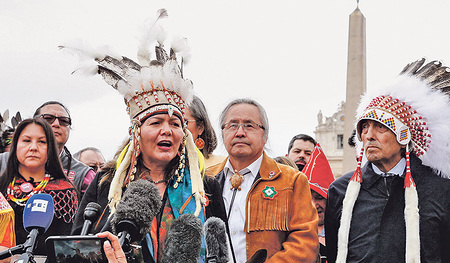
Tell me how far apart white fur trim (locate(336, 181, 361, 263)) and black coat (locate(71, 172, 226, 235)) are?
3.13 ft

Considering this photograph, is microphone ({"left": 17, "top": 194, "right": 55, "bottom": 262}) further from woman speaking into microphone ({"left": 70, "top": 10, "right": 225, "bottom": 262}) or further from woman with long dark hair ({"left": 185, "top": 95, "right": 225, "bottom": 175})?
woman with long dark hair ({"left": 185, "top": 95, "right": 225, "bottom": 175})

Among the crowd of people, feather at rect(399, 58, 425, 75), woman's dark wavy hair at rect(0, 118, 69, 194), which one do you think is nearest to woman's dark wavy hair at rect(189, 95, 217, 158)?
the crowd of people

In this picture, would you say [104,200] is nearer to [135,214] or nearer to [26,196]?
[135,214]

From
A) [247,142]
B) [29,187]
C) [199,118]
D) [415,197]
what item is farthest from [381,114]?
[29,187]

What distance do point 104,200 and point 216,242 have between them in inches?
37.2

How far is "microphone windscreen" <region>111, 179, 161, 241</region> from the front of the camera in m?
2.11

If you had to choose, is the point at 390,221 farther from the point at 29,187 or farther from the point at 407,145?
the point at 29,187

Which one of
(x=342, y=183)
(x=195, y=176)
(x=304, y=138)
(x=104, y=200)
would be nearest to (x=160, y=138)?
(x=195, y=176)

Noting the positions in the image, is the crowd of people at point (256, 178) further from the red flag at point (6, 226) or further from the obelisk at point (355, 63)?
the obelisk at point (355, 63)

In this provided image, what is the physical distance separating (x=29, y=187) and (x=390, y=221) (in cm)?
262

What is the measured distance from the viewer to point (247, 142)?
3.87 meters

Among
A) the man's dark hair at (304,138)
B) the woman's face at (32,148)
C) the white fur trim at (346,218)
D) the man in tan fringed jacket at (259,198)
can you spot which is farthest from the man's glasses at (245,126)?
the man's dark hair at (304,138)

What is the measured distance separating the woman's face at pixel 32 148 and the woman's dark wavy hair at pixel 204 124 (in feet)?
4.22

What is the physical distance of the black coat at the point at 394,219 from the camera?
132 inches
